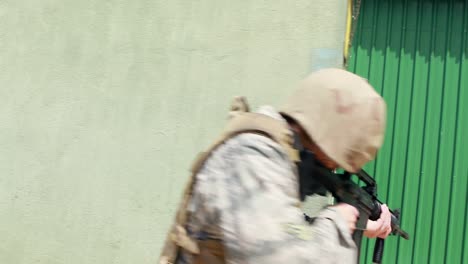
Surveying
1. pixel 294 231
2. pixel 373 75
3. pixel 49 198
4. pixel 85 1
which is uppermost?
pixel 85 1

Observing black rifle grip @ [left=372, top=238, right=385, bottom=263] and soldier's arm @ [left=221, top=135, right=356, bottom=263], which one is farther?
black rifle grip @ [left=372, top=238, right=385, bottom=263]

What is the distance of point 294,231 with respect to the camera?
5.57 ft

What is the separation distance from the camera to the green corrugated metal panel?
442 cm

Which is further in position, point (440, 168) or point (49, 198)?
point (49, 198)

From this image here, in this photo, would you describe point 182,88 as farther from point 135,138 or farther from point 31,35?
point 31,35

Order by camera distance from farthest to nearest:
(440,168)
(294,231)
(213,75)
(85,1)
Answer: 1. (85,1)
2. (213,75)
3. (440,168)
4. (294,231)

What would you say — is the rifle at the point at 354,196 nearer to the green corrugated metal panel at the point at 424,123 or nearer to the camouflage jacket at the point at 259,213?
the camouflage jacket at the point at 259,213

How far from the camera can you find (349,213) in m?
1.97

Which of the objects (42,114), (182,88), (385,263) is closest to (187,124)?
(182,88)

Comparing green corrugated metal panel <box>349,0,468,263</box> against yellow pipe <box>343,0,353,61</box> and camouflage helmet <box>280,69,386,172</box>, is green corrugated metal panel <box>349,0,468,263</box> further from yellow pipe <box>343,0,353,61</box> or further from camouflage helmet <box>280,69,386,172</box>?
camouflage helmet <box>280,69,386,172</box>

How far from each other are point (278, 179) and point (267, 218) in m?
0.11

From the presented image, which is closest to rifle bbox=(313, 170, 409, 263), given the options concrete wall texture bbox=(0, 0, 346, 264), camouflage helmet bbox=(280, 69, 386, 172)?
camouflage helmet bbox=(280, 69, 386, 172)

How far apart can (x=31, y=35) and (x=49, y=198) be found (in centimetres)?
122

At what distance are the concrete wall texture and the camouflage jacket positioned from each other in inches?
109
